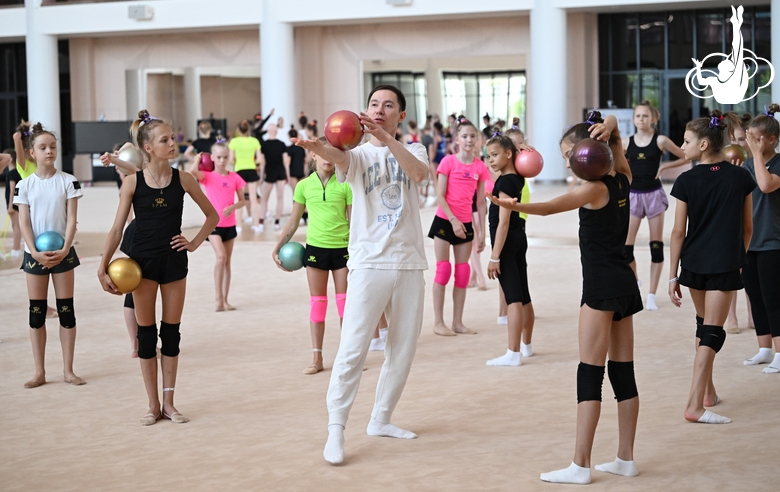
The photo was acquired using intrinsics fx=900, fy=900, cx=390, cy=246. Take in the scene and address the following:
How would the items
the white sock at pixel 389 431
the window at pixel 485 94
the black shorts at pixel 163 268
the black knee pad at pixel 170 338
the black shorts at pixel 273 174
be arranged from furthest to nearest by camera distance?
the window at pixel 485 94, the black shorts at pixel 273 174, the black knee pad at pixel 170 338, the black shorts at pixel 163 268, the white sock at pixel 389 431

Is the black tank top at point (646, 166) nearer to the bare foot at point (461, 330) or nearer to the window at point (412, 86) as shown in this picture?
the bare foot at point (461, 330)

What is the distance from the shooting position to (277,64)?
27.9 meters

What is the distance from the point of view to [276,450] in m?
4.85

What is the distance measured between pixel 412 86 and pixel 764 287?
26.7 m

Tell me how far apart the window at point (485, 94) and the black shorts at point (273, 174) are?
582 inches

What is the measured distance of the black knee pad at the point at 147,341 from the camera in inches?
213

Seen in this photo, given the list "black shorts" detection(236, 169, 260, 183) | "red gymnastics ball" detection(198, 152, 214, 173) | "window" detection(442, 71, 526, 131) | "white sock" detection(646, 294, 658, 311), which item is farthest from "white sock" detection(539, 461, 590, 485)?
"window" detection(442, 71, 526, 131)

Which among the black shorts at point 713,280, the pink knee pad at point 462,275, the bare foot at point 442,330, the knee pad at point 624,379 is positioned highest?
the black shorts at point 713,280

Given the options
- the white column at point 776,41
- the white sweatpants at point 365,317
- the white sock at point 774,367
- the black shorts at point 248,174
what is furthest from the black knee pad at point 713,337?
the white column at point 776,41

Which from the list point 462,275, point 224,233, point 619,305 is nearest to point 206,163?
point 224,233

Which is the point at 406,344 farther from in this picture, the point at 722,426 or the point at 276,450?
the point at 722,426

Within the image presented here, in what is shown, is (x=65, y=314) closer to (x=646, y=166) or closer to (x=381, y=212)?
(x=381, y=212)

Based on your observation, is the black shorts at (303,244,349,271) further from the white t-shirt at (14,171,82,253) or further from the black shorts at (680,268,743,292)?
the black shorts at (680,268,743,292)

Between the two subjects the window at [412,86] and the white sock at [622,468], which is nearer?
the white sock at [622,468]
